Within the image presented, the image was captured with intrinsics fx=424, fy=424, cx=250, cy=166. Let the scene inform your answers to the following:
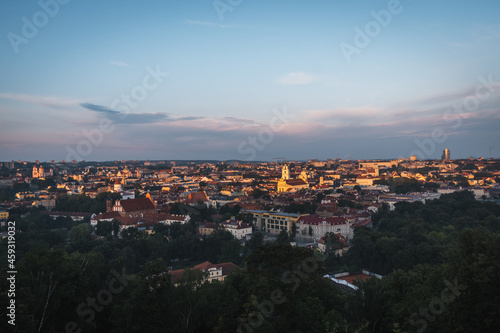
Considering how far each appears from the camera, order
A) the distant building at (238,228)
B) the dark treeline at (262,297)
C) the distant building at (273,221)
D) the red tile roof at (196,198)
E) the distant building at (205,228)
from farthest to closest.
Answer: the red tile roof at (196,198) < the distant building at (273,221) < the distant building at (238,228) < the distant building at (205,228) < the dark treeline at (262,297)

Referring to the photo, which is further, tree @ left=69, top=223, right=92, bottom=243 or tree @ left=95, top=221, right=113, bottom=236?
tree @ left=95, top=221, right=113, bottom=236

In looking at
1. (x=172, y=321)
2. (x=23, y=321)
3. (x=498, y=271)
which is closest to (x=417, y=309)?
(x=498, y=271)

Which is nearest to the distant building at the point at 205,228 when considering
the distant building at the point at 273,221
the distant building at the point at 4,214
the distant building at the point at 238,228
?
the distant building at the point at 238,228

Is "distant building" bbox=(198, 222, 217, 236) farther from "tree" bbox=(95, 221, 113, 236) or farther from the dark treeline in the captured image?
the dark treeline

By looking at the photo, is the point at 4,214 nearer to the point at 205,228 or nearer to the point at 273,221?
the point at 205,228

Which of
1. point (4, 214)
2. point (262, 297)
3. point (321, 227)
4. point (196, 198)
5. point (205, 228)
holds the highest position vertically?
point (262, 297)

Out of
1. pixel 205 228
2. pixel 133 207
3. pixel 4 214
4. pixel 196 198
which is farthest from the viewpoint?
pixel 196 198

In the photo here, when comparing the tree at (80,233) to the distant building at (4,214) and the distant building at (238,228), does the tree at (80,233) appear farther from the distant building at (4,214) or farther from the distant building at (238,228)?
the distant building at (4,214)

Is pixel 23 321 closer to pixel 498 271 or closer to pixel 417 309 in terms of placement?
pixel 417 309

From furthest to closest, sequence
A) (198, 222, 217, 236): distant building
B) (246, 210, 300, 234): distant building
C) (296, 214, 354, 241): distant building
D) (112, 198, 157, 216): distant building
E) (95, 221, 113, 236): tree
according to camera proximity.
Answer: (112, 198, 157, 216): distant building → (246, 210, 300, 234): distant building → (296, 214, 354, 241): distant building → (198, 222, 217, 236): distant building → (95, 221, 113, 236): tree

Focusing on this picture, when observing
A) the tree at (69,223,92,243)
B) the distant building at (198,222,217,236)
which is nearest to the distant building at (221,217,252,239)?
the distant building at (198,222,217,236)

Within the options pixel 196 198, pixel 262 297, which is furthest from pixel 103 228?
pixel 262 297
